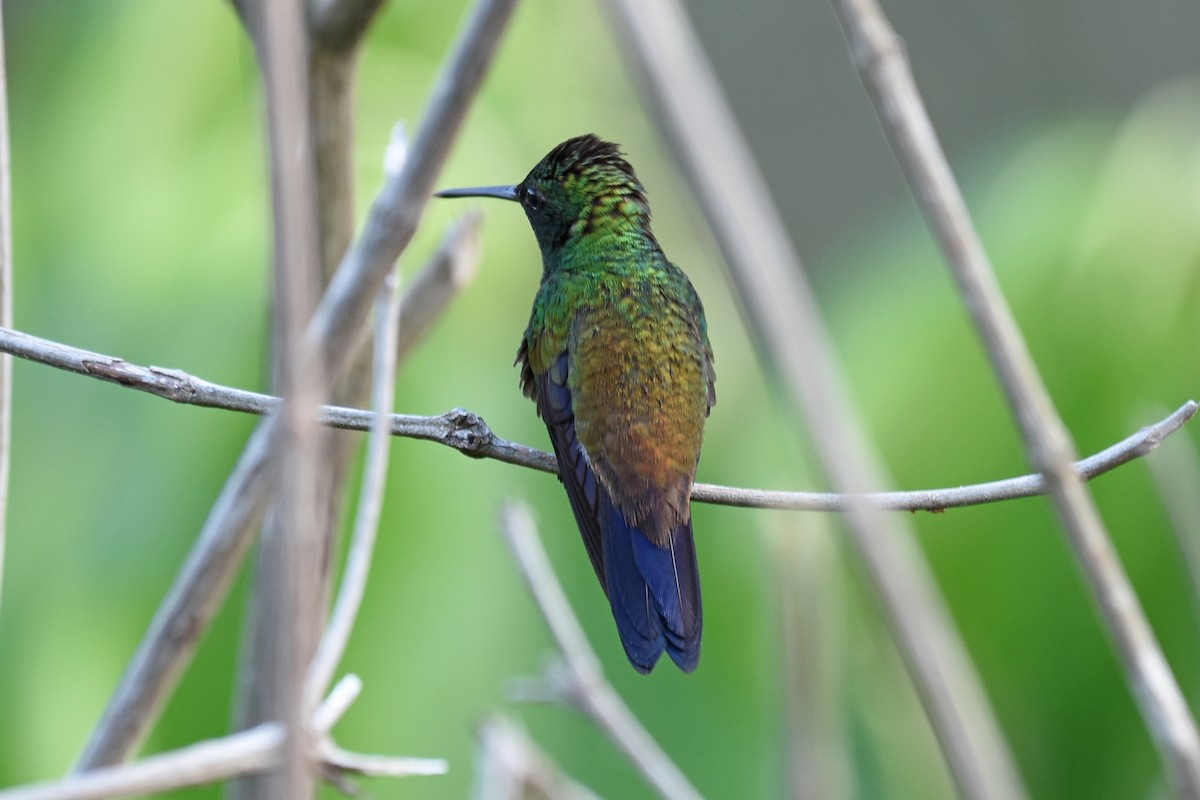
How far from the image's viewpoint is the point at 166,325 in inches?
90.4

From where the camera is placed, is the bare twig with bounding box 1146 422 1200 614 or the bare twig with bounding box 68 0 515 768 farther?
the bare twig with bounding box 68 0 515 768

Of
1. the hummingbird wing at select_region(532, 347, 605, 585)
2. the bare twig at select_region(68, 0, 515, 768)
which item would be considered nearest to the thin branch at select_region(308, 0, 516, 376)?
the bare twig at select_region(68, 0, 515, 768)

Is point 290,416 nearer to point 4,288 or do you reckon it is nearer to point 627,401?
point 4,288

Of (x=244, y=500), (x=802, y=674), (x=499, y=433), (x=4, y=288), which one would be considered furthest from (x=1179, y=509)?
(x=499, y=433)

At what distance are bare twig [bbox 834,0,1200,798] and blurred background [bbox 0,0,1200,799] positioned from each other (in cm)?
101

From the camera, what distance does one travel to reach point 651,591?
136 cm

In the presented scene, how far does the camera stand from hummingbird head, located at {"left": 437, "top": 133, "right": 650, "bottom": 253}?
73.0 inches

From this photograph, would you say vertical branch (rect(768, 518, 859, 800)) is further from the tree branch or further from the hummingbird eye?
the hummingbird eye

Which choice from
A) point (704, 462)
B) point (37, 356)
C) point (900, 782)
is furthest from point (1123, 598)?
point (704, 462)

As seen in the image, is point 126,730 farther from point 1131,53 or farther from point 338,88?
point 1131,53

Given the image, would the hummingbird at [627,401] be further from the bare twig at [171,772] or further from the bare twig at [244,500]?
the bare twig at [171,772]

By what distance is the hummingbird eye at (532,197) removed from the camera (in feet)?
6.21

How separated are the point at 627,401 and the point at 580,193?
486mm

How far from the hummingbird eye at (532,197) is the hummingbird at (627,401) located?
0.05 metres
